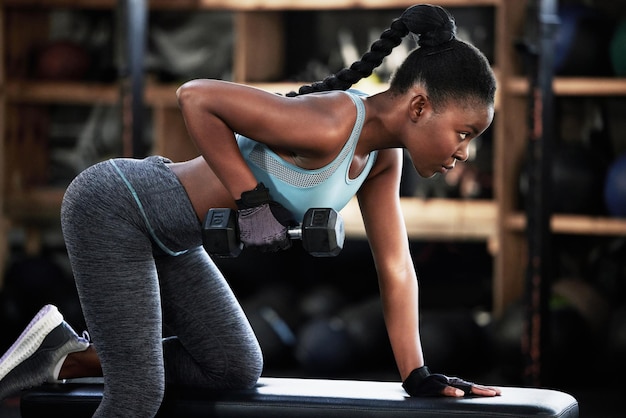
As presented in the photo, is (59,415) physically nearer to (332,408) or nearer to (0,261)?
(332,408)

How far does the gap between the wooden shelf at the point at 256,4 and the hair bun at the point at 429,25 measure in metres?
2.80

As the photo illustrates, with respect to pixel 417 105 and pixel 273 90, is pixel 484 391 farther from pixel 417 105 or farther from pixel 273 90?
pixel 273 90

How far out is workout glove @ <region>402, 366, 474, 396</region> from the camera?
257cm

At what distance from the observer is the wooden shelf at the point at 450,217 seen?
16.9 feet

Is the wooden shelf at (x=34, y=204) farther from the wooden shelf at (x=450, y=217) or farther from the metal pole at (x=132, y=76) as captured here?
the wooden shelf at (x=450, y=217)

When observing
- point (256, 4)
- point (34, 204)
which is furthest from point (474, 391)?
point (34, 204)

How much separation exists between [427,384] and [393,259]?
0.99 ft

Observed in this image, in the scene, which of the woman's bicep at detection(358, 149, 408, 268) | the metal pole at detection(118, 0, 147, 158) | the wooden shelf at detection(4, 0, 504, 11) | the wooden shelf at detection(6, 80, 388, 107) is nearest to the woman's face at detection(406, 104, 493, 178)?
the woman's bicep at detection(358, 149, 408, 268)

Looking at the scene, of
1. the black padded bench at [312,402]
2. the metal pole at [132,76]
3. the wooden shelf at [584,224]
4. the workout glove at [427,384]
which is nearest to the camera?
the black padded bench at [312,402]

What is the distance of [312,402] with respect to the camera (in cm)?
259

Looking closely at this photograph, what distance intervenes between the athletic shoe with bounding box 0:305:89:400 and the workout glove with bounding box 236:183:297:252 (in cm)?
68

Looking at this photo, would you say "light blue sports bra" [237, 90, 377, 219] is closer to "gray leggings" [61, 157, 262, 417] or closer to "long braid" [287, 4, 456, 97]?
"long braid" [287, 4, 456, 97]

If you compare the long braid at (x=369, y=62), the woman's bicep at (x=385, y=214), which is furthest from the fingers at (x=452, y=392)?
the long braid at (x=369, y=62)

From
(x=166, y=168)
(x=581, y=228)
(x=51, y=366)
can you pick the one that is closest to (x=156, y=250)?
(x=166, y=168)
